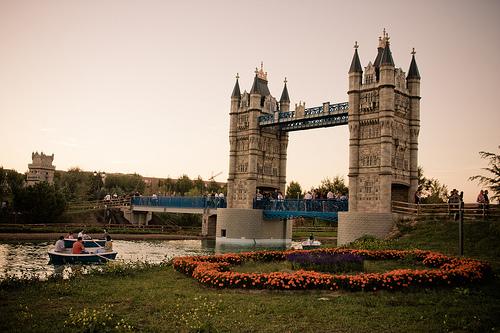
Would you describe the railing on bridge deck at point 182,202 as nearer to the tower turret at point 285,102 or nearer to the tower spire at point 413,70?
the tower turret at point 285,102

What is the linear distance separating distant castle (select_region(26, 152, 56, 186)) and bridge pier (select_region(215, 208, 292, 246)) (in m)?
58.3

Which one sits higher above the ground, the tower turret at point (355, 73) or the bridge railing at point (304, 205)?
the tower turret at point (355, 73)

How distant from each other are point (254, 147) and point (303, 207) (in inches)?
402

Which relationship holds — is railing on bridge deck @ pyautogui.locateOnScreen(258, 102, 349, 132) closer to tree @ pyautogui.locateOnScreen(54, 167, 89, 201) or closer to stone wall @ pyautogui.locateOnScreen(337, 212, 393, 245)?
stone wall @ pyautogui.locateOnScreen(337, 212, 393, 245)

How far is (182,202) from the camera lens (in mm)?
64875

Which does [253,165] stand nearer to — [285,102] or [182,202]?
[285,102]

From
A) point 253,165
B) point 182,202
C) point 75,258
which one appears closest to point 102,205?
point 182,202

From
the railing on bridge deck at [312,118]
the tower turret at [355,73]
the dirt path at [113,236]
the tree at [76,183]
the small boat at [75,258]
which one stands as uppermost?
the tower turret at [355,73]

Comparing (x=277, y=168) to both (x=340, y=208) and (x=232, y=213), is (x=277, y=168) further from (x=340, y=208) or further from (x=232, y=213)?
(x=340, y=208)

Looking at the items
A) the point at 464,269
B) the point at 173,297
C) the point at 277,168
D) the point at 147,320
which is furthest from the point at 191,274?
the point at 277,168

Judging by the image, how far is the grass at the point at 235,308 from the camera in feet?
36.1

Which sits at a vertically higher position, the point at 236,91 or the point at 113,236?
the point at 236,91

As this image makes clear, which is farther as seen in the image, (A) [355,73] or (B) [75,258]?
(A) [355,73]

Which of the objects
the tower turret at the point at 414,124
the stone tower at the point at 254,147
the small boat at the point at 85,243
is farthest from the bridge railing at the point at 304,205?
the small boat at the point at 85,243
